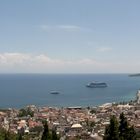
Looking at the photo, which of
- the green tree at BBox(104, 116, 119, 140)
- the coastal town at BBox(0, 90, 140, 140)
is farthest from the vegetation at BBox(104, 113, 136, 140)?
the coastal town at BBox(0, 90, 140, 140)

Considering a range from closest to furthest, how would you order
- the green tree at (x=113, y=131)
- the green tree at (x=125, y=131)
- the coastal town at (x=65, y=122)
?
1. the green tree at (x=113, y=131)
2. the green tree at (x=125, y=131)
3. the coastal town at (x=65, y=122)

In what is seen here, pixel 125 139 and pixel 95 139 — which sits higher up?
pixel 125 139

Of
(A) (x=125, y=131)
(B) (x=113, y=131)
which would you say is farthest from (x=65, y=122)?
(B) (x=113, y=131)

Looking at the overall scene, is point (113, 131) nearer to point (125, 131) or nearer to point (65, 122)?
point (125, 131)

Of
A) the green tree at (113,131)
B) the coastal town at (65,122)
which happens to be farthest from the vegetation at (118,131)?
the coastal town at (65,122)

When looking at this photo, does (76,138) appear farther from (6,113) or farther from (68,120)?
(6,113)

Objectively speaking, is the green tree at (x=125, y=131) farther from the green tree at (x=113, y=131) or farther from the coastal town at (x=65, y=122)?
the coastal town at (x=65, y=122)

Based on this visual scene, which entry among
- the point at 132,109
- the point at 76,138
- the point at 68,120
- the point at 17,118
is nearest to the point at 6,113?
the point at 17,118

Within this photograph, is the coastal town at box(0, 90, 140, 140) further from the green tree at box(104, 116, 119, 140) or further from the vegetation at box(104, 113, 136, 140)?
the green tree at box(104, 116, 119, 140)
